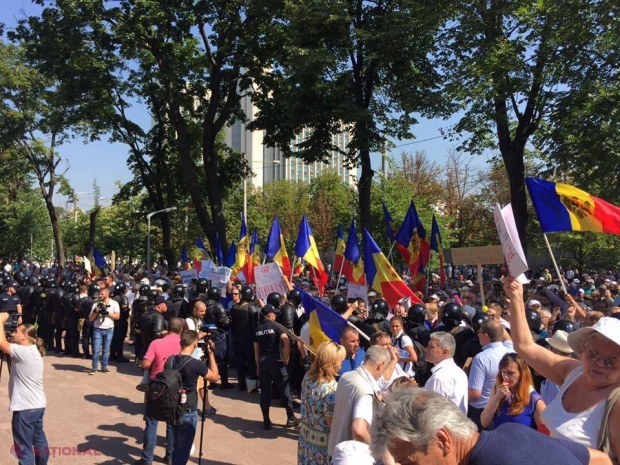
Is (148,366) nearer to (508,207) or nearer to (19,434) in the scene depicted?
(19,434)

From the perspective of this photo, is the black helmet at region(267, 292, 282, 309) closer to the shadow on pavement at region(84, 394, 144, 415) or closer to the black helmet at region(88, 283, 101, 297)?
the shadow on pavement at region(84, 394, 144, 415)

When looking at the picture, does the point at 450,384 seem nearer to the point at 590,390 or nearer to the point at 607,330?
the point at 590,390

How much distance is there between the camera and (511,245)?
3539mm


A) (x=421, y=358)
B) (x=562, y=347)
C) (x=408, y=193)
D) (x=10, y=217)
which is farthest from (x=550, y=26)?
(x=10, y=217)

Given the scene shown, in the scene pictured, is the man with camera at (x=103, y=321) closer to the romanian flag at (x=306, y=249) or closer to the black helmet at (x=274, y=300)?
the black helmet at (x=274, y=300)

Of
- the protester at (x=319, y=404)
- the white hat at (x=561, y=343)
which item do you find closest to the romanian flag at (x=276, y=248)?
the protester at (x=319, y=404)

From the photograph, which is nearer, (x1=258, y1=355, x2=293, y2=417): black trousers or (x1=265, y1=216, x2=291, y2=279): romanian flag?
(x1=258, y1=355, x2=293, y2=417): black trousers

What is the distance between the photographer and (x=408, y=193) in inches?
1334

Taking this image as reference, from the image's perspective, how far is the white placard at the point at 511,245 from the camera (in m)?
3.42

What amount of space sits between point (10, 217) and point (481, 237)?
39121mm

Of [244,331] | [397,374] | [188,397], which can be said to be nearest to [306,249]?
[244,331]

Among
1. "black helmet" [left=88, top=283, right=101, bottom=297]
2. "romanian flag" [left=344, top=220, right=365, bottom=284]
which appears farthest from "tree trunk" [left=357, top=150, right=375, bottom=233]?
"black helmet" [left=88, top=283, right=101, bottom=297]

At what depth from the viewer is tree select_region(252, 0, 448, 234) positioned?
17.5m

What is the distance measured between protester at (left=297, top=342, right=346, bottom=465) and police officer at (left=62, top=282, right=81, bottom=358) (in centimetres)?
953
